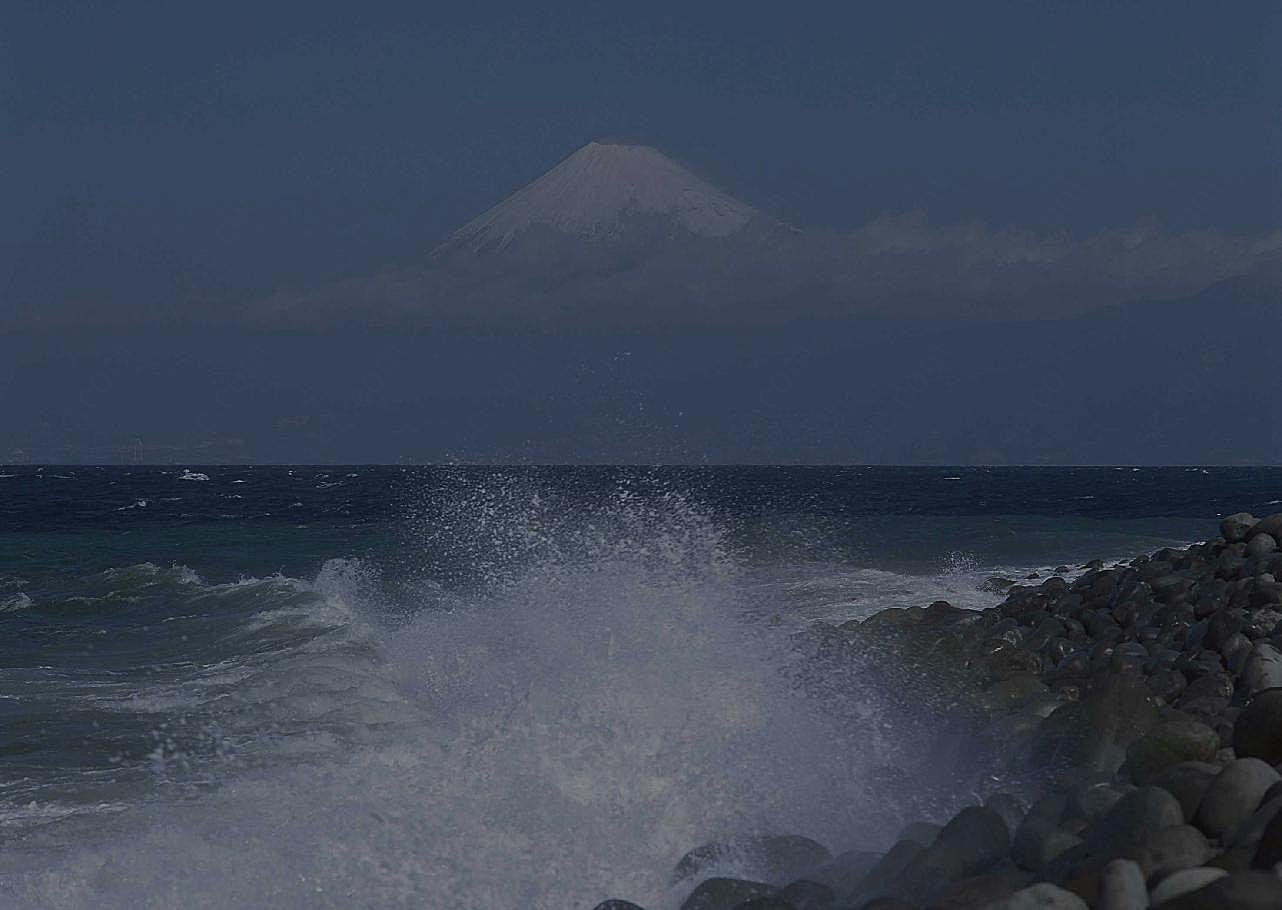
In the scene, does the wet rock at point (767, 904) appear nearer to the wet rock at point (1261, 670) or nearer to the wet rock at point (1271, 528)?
the wet rock at point (1261, 670)

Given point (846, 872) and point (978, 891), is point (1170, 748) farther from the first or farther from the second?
point (978, 891)

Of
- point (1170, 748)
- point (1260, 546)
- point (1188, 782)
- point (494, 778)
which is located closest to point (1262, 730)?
point (1170, 748)

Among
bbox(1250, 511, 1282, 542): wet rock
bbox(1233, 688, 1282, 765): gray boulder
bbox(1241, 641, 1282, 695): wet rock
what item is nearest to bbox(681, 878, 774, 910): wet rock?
bbox(1233, 688, 1282, 765): gray boulder

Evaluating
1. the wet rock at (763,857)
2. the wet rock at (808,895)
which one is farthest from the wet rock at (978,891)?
the wet rock at (763,857)

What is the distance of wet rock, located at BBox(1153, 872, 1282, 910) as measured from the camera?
397 centimetres

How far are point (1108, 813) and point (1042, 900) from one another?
915 mm

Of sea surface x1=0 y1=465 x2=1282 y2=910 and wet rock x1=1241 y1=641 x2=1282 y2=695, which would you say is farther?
wet rock x1=1241 y1=641 x2=1282 y2=695

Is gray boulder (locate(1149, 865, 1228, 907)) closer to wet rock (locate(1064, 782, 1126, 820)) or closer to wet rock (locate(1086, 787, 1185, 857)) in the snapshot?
wet rock (locate(1086, 787, 1185, 857))

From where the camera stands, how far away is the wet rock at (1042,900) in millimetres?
4395

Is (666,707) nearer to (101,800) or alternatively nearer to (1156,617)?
(101,800)

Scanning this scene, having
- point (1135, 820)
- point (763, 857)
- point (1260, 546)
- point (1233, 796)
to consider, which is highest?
point (1260, 546)

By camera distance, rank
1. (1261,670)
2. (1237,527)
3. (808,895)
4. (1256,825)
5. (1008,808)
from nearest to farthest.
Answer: (1256,825) < (808,895) < (1008,808) < (1261,670) < (1237,527)

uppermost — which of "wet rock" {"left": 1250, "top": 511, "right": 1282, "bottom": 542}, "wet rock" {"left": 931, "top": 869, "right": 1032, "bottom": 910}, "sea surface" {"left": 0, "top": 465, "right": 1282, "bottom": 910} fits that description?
"wet rock" {"left": 1250, "top": 511, "right": 1282, "bottom": 542}

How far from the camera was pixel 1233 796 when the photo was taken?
199 inches
